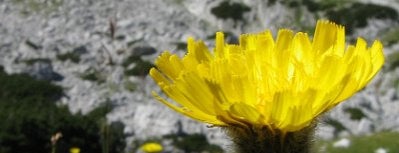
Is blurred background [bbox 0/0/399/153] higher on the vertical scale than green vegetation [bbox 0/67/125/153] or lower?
higher

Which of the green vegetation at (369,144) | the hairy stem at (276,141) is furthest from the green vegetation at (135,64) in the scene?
the hairy stem at (276,141)

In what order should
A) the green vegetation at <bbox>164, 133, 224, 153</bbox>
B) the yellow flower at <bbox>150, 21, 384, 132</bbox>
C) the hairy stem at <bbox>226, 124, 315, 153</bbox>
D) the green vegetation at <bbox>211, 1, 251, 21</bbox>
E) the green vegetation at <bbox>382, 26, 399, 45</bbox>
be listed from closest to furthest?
the yellow flower at <bbox>150, 21, 384, 132</bbox>, the hairy stem at <bbox>226, 124, 315, 153</bbox>, the green vegetation at <bbox>164, 133, 224, 153</bbox>, the green vegetation at <bbox>382, 26, 399, 45</bbox>, the green vegetation at <bbox>211, 1, 251, 21</bbox>

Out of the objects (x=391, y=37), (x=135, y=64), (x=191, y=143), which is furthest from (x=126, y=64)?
(x=391, y=37)

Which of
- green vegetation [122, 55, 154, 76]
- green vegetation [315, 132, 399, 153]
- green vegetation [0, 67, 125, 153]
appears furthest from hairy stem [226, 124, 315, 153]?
green vegetation [122, 55, 154, 76]

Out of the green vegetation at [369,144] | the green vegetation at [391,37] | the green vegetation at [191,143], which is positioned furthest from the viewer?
the green vegetation at [391,37]

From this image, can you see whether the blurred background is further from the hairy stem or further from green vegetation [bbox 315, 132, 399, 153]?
the hairy stem

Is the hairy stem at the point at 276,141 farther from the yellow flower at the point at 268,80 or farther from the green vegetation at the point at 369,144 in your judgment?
the green vegetation at the point at 369,144

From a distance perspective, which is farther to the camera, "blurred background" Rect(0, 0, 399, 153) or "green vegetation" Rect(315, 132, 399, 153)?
"blurred background" Rect(0, 0, 399, 153)
